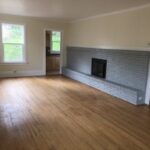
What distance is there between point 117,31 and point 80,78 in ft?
7.56

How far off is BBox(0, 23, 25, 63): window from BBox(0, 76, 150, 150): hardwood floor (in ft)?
7.42

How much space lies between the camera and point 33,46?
7.47 meters

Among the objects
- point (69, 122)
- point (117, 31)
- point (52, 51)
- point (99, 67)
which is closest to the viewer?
point (69, 122)

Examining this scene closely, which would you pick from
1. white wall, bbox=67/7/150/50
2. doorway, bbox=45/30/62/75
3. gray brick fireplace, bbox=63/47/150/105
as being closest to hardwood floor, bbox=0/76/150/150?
gray brick fireplace, bbox=63/47/150/105

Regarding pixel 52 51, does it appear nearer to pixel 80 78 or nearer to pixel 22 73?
pixel 22 73

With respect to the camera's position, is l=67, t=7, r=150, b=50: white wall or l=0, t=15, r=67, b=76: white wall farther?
l=0, t=15, r=67, b=76: white wall

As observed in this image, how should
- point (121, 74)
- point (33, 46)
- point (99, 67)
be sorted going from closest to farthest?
point (121, 74)
point (99, 67)
point (33, 46)

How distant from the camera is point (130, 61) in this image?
477 centimetres

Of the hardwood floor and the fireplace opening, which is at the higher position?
the fireplace opening

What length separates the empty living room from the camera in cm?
284

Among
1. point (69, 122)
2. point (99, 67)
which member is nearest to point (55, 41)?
point (99, 67)

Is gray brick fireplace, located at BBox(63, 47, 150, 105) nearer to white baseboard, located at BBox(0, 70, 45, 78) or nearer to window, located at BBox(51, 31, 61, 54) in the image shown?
white baseboard, located at BBox(0, 70, 45, 78)

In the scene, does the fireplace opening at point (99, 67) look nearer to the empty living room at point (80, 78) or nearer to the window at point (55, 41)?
the empty living room at point (80, 78)

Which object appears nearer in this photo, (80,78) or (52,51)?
(80,78)
